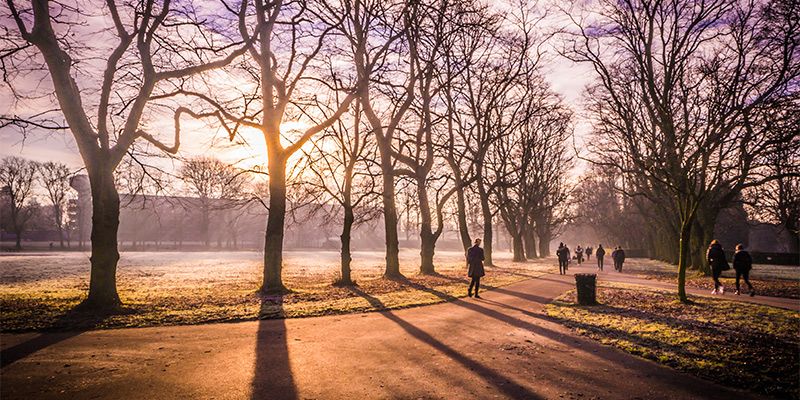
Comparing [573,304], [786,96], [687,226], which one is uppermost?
[786,96]

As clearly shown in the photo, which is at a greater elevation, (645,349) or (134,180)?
(134,180)

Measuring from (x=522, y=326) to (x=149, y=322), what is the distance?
790 cm

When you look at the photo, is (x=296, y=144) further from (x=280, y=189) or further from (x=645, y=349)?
(x=645, y=349)

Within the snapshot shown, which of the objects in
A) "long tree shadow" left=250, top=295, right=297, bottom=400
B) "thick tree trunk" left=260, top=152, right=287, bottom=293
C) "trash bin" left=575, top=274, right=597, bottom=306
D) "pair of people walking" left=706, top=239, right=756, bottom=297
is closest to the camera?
"long tree shadow" left=250, top=295, right=297, bottom=400

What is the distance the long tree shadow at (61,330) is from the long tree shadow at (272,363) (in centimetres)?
321

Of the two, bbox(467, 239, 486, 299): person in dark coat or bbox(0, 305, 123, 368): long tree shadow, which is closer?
bbox(0, 305, 123, 368): long tree shadow

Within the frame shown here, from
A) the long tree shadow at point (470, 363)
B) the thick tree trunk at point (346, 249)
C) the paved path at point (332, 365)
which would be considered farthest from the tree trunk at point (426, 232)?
the paved path at point (332, 365)

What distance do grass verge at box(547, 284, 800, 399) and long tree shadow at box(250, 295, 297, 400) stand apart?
5.52 m

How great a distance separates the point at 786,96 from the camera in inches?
444

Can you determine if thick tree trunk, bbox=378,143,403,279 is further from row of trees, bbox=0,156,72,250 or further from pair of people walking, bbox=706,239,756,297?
row of trees, bbox=0,156,72,250

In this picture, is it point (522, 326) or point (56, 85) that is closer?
point (522, 326)

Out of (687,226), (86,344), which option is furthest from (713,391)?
(86,344)

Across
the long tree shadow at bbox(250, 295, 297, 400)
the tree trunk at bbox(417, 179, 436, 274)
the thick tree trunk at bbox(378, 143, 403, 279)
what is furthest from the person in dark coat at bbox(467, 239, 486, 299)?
the tree trunk at bbox(417, 179, 436, 274)

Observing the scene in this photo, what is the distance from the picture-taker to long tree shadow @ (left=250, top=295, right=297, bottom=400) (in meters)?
4.65
